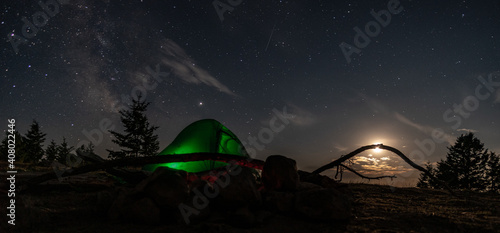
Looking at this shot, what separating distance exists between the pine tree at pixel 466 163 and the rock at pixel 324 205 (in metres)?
46.9

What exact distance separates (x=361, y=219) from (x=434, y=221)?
1.06m

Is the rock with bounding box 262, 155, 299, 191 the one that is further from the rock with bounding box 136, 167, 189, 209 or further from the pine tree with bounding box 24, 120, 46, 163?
the pine tree with bounding box 24, 120, 46, 163

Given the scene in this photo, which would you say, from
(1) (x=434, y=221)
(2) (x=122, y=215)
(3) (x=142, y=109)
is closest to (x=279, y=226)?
(2) (x=122, y=215)

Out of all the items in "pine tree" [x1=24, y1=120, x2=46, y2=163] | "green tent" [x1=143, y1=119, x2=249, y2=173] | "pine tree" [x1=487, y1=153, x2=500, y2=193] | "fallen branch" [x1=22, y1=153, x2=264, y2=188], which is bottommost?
"pine tree" [x1=487, y1=153, x2=500, y2=193]

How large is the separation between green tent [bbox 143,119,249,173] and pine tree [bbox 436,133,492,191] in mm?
46168

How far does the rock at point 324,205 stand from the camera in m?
3.38

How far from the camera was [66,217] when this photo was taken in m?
3.25

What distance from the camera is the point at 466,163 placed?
39750 millimetres

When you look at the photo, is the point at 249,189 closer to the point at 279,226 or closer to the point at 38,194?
the point at 279,226

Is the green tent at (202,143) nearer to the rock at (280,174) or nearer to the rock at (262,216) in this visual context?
the rock at (280,174)

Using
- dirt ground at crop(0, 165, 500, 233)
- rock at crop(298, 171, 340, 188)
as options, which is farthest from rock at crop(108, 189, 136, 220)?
rock at crop(298, 171, 340, 188)

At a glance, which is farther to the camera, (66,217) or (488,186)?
(488,186)

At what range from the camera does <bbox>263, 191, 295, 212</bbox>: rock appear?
3685 millimetres

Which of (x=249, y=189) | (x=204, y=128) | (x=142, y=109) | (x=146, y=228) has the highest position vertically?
(x=142, y=109)
